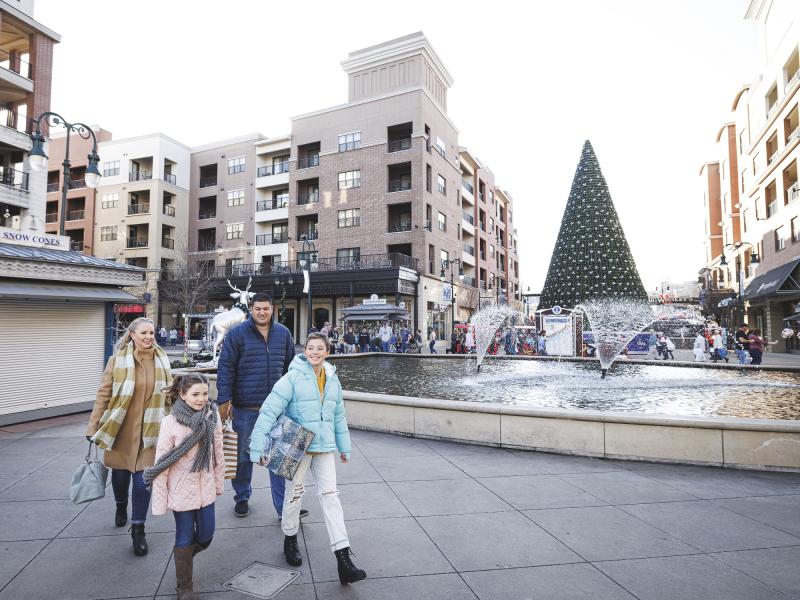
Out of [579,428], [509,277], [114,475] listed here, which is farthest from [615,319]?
[509,277]

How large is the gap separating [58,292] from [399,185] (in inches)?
1264

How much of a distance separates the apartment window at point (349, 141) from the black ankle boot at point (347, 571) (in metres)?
38.7

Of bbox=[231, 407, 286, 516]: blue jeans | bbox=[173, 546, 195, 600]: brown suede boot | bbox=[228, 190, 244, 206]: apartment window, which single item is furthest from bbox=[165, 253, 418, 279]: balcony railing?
bbox=[173, 546, 195, 600]: brown suede boot

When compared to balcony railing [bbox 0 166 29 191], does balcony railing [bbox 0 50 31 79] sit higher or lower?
higher

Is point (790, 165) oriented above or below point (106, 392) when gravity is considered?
above

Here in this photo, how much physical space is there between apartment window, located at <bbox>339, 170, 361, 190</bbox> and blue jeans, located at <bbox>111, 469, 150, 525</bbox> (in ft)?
119

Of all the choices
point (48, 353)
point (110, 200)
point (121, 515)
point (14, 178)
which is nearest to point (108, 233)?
point (110, 200)

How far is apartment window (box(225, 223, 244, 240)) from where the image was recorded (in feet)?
148

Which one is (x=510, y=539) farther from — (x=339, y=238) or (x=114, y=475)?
(x=339, y=238)

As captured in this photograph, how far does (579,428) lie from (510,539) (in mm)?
2948

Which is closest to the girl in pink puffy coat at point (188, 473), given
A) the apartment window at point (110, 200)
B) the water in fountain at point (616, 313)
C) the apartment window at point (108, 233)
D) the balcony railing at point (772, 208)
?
the water in fountain at point (616, 313)

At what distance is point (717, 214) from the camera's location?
2192 inches

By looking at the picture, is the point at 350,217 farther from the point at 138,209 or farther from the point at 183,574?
the point at 183,574

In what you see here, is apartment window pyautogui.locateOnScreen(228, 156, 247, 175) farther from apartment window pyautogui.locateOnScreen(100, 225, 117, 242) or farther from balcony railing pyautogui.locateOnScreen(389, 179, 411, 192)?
balcony railing pyautogui.locateOnScreen(389, 179, 411, 192)
